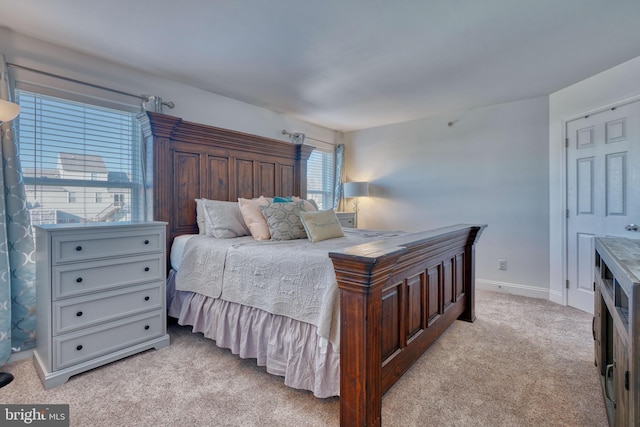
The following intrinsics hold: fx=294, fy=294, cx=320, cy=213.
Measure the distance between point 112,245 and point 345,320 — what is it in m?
1.70

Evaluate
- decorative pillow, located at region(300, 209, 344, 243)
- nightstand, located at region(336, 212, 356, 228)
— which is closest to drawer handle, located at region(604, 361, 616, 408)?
decorative pillow, located at region(300, 209, 344, 243)

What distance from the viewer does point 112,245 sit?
6.56 ft

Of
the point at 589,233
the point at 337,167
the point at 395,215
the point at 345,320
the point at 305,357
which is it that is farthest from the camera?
the point at 337,167

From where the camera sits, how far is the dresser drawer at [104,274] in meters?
1.82

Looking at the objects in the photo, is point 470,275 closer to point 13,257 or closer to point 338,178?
point 338,178

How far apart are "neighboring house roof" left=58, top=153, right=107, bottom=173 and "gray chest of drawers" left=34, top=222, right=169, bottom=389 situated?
24.6 inches

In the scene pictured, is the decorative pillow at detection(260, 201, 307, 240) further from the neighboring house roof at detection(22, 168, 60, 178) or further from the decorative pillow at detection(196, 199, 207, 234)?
the neighboring house roof at detection(22, 168, 60, 178)

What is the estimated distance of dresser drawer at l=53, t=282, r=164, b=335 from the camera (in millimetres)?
1819

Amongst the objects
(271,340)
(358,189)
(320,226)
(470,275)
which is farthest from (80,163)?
(470,275)

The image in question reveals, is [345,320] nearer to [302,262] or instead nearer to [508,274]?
[302,262]

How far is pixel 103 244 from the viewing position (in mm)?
1958

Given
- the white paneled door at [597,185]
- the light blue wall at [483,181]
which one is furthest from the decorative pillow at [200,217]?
the white paneled door at [597,185]

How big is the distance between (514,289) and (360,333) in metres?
3.28

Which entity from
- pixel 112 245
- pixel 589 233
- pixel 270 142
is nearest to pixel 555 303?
pixel 589 233
